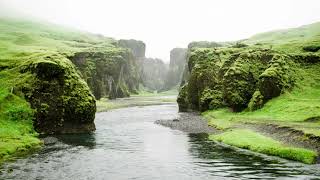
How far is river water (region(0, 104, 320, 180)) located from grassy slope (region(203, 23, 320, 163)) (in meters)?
2.78

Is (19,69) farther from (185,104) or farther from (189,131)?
(185,104)

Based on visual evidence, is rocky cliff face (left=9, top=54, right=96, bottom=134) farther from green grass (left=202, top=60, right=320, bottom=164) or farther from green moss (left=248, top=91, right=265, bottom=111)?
green moss (left=248, top=91, right=265, bottom=111)

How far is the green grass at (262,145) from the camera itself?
56.3 metres

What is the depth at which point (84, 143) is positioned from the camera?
242 feet

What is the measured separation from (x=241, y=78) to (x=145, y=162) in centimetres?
6998

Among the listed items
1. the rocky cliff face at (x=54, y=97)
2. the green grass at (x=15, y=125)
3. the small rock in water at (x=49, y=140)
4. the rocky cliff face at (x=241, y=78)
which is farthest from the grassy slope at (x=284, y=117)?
the green grass at (x=15, y=125)

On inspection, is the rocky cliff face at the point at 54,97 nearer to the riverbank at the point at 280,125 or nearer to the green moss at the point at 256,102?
the riverbank at the point at 280,125

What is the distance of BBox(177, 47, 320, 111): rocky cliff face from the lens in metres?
111

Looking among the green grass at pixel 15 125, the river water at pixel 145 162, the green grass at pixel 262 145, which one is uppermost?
the green grass at pixel 15 125

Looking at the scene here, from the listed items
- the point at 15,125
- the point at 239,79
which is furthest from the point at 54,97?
the point at 239,79

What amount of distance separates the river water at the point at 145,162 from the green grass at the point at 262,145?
199 cm

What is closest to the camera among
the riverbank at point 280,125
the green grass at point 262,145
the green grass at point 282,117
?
the green grass at point 262,145

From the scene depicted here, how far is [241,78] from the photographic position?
12106 centimetres

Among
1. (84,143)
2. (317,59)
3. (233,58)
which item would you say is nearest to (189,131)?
(84,143)
